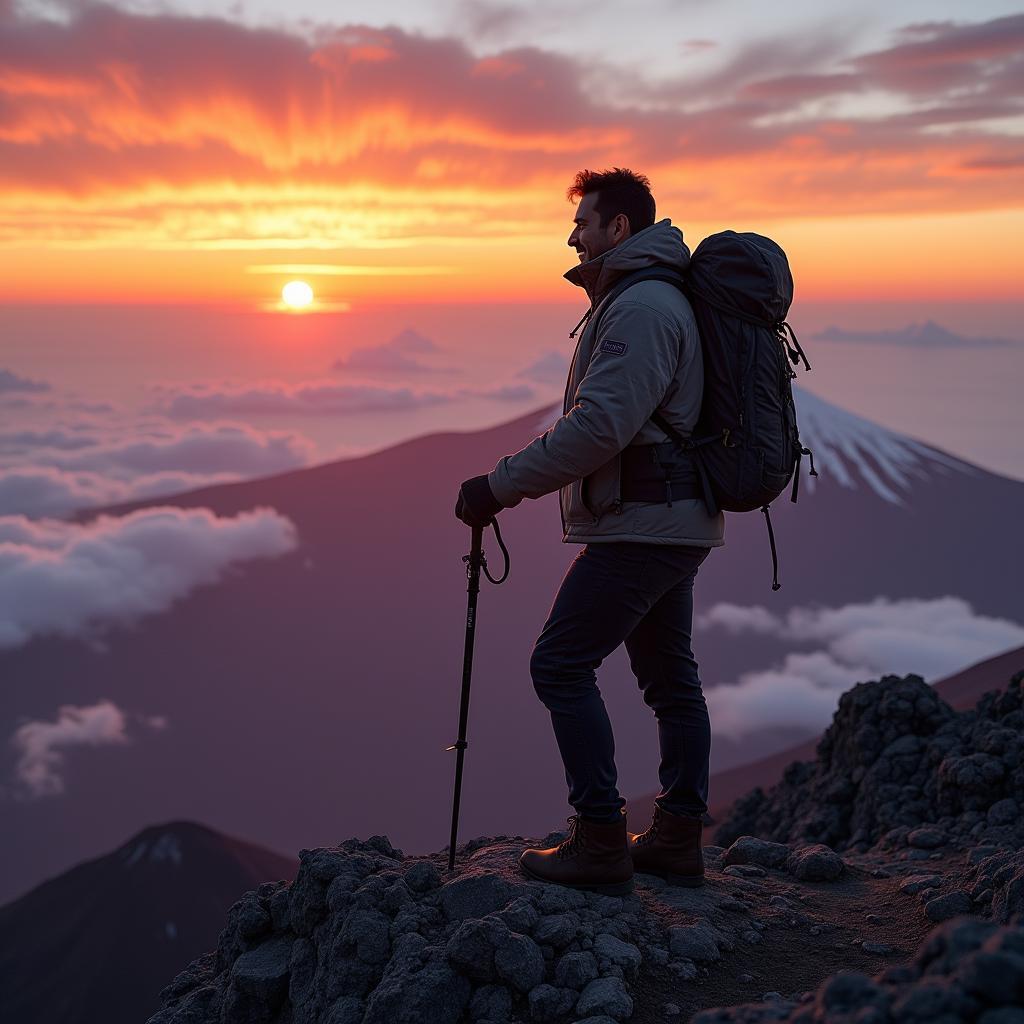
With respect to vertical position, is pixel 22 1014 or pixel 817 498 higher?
pixel 817 498

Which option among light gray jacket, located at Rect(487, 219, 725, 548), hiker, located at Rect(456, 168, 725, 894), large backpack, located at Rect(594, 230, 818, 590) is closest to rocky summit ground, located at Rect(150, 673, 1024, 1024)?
hiker, located at Rect(456, 168, 725, 894)

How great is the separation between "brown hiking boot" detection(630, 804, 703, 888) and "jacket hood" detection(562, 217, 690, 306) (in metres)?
Answer: 2.29

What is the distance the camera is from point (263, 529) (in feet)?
480

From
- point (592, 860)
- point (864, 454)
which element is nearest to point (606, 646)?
point (592, 860)

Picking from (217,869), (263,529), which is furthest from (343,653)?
(217,869)

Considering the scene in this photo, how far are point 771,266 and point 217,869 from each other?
5258cm

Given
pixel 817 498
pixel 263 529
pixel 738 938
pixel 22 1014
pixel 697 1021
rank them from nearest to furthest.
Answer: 1. pixel 697 1021
2. pixel 738 938
3. pixel 22 1014
4. pixel 817 498
5. pixel 263 529

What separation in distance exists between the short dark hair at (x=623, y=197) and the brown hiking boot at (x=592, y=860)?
7.90ft

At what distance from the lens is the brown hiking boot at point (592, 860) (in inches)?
171

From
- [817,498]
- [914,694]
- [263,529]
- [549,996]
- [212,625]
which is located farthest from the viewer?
[263,529]

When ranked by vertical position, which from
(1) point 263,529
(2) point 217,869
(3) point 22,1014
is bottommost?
(3) point 22,1014

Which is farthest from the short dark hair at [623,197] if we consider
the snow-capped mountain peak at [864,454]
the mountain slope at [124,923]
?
the snow-capped mountain peak at [864,454]

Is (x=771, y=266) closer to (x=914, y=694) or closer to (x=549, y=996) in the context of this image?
(x=549, y=996)

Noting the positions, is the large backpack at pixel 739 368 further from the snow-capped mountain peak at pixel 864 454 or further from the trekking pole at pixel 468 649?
the snow-capped mountain peak at pixel 864 454
